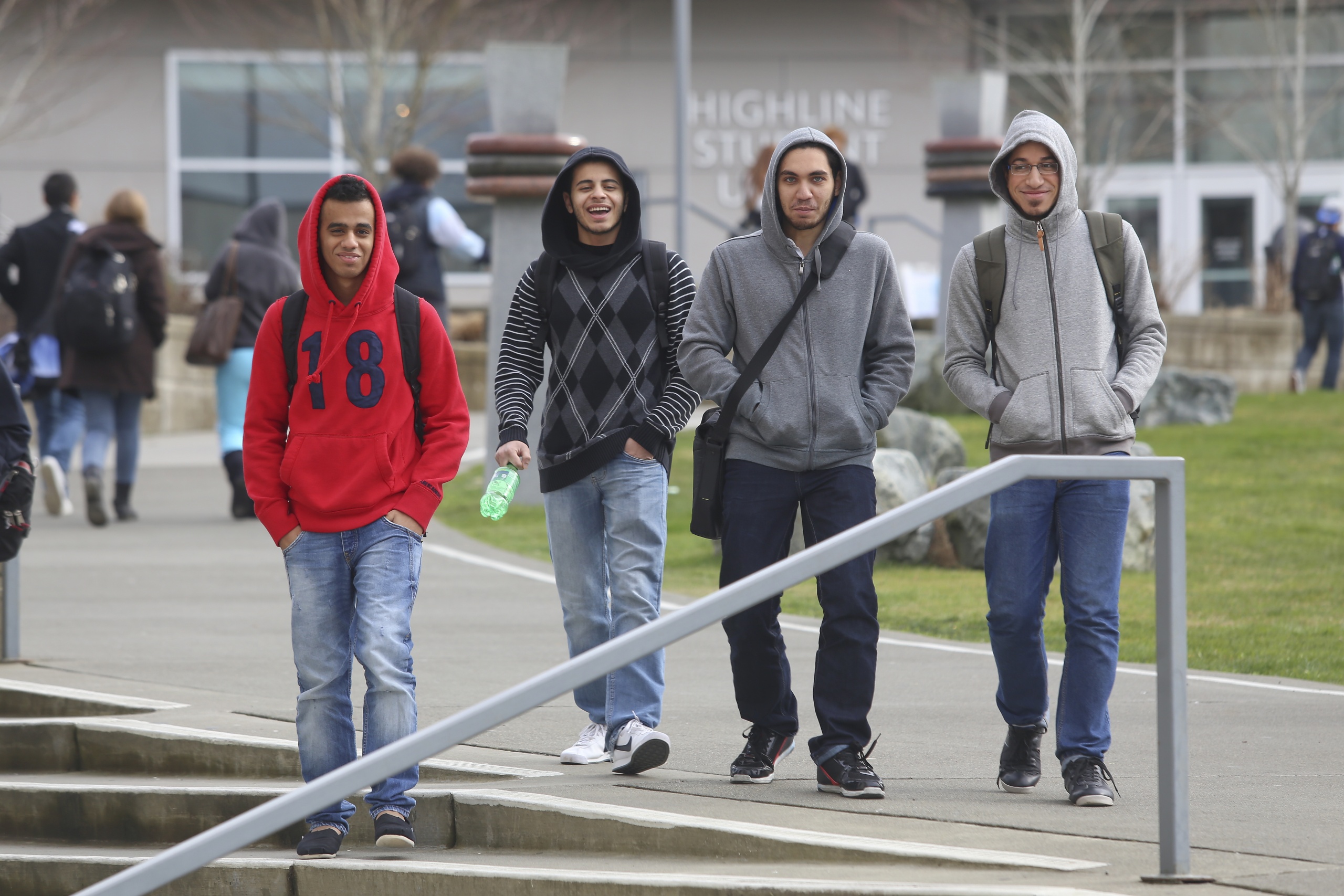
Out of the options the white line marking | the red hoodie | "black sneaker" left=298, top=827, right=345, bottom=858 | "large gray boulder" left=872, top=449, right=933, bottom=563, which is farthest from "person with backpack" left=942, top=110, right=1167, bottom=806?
"large gray boulder" left=872, top=449, right=933, bottom=563

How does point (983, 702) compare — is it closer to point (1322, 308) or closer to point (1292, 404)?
point (1292, 404)

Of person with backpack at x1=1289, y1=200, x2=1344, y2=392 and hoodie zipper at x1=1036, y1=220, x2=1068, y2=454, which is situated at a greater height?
person with backpack at x1=1289, y1=200, x2=1344, y2=392

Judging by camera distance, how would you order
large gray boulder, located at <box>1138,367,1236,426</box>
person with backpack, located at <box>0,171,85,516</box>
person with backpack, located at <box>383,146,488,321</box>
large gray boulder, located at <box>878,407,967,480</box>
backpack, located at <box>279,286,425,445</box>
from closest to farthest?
backpack, located at <box>279,286,425,445</box> → person with backpack, located at <box>383,146,488,321</box> → person with backpack, located at <box>0,171,85,516</box> → large gray boulder, located at <box>878,407,967,480</box> → large gray boulder, located at <box>1138,367,1236,426</box>

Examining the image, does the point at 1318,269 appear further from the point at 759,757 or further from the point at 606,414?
the point at 759,757

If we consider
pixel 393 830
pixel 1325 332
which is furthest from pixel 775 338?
pixel 1325 332

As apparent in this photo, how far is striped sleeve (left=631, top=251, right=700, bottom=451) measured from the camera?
496cm

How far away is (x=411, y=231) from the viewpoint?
10547 mm

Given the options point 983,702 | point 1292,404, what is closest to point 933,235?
point 1292,404

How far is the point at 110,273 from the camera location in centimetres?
1058

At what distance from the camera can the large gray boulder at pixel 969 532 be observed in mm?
9703

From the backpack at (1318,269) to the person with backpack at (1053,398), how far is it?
1474 cm

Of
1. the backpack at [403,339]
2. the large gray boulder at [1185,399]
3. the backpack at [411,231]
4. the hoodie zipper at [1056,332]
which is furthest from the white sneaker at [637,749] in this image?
the large gray boulder at [1185,399]

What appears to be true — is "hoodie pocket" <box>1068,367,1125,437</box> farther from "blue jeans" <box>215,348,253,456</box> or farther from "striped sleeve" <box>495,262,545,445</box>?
"blue jeans" <box>215,348,253,456</box>

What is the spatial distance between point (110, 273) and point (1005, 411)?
7.49m
